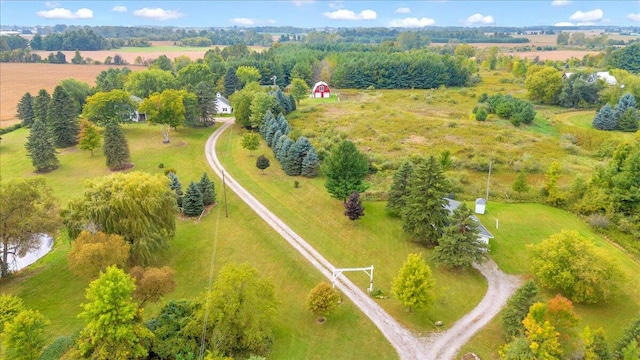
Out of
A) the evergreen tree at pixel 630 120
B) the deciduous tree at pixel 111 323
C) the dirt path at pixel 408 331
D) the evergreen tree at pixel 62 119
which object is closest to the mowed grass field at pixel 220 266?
the dirt path at pixel 408 331

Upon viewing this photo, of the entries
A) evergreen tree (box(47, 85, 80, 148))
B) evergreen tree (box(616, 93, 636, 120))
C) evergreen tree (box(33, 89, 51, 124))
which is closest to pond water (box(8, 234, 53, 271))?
evergreen tree (box(47, 85, 80, 148))

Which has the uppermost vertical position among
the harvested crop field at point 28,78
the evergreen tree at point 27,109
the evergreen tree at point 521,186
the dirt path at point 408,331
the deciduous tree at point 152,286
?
the harvested crop field at point 28,78

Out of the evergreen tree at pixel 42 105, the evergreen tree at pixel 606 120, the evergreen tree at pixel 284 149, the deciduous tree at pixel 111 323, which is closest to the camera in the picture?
the deciduous tree at pixel 111 323

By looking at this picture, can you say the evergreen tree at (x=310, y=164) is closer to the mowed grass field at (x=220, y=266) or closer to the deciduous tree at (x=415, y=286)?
the mowed grass field at (x=220, y=266)

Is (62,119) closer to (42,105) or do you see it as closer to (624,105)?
(42,105)

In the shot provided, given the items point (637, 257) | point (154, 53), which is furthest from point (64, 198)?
point (154, 53)

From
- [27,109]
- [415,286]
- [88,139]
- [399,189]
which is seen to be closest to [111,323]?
[415,286]
